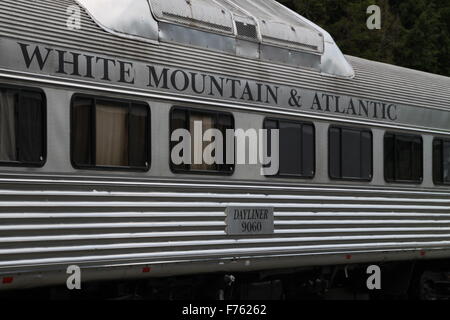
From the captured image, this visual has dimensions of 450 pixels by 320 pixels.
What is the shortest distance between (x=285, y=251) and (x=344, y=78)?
8.30 feet

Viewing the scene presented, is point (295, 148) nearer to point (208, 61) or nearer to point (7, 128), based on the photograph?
point (208, 61)

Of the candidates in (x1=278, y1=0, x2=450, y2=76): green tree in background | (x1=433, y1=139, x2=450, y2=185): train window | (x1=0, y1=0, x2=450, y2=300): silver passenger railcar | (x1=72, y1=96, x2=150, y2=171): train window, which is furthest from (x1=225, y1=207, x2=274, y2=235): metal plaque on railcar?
(x1=278, y1=0, x2=450, y2=76): green tree in background

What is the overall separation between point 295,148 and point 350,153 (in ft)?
3.55

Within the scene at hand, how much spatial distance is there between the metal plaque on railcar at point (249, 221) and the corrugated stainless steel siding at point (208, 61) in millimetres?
1515

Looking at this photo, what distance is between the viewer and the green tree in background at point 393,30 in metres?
24.7

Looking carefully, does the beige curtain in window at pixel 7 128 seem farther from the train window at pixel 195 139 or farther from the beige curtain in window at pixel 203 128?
the beige curtain in window at pixel 203 128

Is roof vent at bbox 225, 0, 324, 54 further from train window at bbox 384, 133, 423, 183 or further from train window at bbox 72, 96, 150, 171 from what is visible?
train window at bbox 72, 96, 150, 171

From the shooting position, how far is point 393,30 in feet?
84.8

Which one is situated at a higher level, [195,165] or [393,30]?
[393,30]

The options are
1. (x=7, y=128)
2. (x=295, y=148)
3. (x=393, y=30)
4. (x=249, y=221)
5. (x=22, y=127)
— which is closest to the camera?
(x=7, y=128)

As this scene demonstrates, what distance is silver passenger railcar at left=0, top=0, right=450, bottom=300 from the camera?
314 inches

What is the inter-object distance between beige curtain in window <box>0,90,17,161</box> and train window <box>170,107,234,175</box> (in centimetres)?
189

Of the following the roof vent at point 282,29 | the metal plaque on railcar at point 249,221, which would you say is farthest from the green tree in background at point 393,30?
the metal plaque on railcar at point 249,221

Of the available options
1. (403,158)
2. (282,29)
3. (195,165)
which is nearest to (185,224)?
(195,165)
